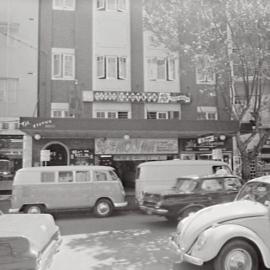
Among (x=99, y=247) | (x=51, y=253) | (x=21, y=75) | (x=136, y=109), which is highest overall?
(x=21, y=75)

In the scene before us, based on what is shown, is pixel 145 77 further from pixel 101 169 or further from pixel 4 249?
pixel 4 249

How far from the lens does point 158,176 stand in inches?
591

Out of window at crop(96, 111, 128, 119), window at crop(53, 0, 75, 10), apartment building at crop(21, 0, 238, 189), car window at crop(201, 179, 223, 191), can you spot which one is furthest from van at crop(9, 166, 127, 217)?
window at crop(53, 0, 75, 10)

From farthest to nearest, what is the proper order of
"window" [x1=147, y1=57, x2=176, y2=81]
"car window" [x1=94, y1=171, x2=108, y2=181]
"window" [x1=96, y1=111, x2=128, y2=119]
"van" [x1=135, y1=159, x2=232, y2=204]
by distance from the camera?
"window" [x1=147, y1=57, x2=176, y2=81] < "window" [x1=96, y1=111, x2=128, y2=119] < "van" [x1=135, y1=159, x2=232, y2=204] < "car window" [x1=94, y1=171, x2=108, y2=181]

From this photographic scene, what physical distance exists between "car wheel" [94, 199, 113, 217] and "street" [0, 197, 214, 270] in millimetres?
270

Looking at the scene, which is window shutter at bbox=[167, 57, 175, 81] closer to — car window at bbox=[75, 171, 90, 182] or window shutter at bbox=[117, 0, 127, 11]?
window shutter at bbox=[117, 0, 127, 11]

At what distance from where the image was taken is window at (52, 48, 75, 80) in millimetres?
19656

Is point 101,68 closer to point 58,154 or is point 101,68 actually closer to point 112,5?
point 112,5

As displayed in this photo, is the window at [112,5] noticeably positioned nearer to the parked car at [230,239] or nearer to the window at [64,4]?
the window at [64,4]

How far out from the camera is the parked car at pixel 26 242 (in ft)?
13.4

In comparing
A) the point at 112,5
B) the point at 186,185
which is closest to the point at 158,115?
the point at 112,5

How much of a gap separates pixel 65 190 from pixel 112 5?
11.3 metres

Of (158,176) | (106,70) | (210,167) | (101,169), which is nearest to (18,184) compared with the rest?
(101,169)

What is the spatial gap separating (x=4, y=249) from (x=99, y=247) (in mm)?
4746
